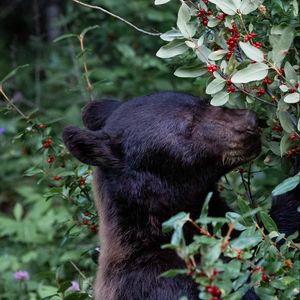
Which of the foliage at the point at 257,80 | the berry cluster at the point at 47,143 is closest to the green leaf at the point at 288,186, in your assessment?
the foliage at the point at 257,80

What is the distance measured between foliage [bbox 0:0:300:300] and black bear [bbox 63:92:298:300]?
0.61 feet

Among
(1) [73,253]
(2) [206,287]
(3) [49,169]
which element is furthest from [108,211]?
(1) [73,253]

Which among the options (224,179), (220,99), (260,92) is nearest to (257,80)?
(260,92)

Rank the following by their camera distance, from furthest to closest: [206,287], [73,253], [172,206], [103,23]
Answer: [103,23] < [73,253] < [172,206] < [206,287]

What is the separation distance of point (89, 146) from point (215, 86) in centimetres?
77

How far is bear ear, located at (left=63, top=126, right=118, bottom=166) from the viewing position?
4391 millimetres

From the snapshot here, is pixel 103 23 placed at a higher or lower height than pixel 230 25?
lower

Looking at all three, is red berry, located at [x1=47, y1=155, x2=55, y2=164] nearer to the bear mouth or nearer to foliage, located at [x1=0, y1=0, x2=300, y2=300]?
foliage, located at [x1=0, y1=0, x2=300, y2=300]

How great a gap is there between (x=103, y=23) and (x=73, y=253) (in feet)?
9.11

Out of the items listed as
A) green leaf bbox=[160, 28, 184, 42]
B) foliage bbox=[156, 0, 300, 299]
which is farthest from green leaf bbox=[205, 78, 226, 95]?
green leaf bbox=[160, 28, 184, 42]

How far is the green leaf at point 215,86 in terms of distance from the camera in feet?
13.5

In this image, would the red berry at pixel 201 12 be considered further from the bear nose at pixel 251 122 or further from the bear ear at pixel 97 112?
the bear ear at pixel 97 112

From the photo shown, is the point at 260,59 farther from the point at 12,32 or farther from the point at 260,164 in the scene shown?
the point at 12,32

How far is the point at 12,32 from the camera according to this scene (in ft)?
41.0
